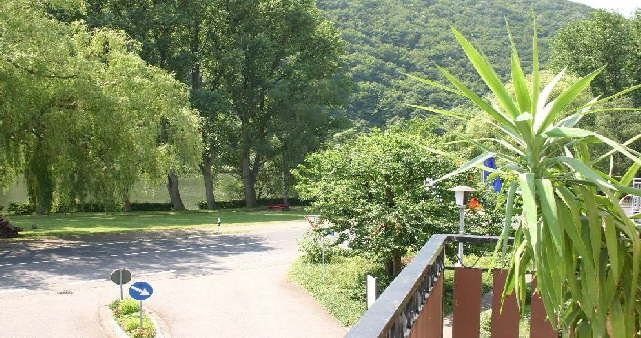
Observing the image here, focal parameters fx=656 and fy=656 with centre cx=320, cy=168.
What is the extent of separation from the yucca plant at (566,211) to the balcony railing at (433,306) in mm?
392

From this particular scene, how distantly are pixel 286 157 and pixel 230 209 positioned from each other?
17.4 feet

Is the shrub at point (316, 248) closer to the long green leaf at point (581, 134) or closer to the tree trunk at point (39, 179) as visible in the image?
the tree trunk at point (39, 179)

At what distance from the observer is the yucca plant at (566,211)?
6.42 ft

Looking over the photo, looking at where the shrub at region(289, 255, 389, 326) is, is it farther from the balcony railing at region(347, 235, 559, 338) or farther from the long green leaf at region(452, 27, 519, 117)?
the long green leaf at region(452, 27, 519, 117)

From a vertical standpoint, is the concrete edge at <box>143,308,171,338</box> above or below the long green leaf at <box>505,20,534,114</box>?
below

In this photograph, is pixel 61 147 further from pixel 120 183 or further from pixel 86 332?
pixel 86 332

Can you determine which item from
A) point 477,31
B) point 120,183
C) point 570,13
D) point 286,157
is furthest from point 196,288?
point 570,13

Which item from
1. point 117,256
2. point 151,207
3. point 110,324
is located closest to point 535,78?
point 110,324

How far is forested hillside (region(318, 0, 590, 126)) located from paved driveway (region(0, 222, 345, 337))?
43811mm

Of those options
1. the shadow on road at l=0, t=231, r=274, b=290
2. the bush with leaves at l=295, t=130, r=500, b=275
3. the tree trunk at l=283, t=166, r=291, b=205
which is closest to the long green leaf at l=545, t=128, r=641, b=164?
the bush with leaves at l=295, t=130, r=500, b=275

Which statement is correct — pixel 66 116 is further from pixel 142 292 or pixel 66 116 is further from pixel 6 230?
pixel 142 292

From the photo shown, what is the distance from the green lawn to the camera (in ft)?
95.3

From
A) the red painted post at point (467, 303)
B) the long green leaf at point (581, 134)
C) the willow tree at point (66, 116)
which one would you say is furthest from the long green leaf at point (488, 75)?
the willow tree at point (66, 116)

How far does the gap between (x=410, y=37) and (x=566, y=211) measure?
99.4 m
